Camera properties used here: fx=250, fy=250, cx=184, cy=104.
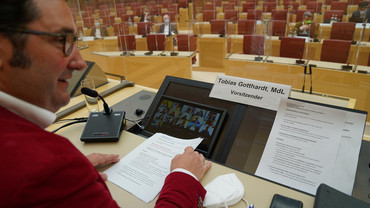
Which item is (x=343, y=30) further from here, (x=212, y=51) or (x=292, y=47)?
(x=212, y=51)

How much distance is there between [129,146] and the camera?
104 cm

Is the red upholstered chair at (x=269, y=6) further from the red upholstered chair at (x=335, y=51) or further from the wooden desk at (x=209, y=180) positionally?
the wooden desk at (x=209, y=180)

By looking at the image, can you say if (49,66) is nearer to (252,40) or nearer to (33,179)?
(33,179)

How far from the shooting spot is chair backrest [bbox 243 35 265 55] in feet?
13.5

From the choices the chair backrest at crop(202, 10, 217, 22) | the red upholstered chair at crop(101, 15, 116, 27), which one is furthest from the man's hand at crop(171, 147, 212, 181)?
the chair backrest at crop(202, 10, 217, 22)

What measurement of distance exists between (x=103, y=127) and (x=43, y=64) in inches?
25.7

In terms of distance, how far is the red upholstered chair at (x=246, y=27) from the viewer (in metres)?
5.00

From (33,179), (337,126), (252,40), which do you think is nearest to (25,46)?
(33,179)

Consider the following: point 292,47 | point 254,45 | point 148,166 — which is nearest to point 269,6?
point 254,45

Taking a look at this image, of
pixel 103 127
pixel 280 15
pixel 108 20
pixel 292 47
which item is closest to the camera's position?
pixel 103 127

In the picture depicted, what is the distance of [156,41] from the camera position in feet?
15.3

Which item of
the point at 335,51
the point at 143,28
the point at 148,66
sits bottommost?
the point at 148,66

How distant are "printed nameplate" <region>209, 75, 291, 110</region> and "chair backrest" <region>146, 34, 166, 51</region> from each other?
3765 mm

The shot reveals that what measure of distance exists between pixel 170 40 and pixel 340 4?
4761 millimetres
